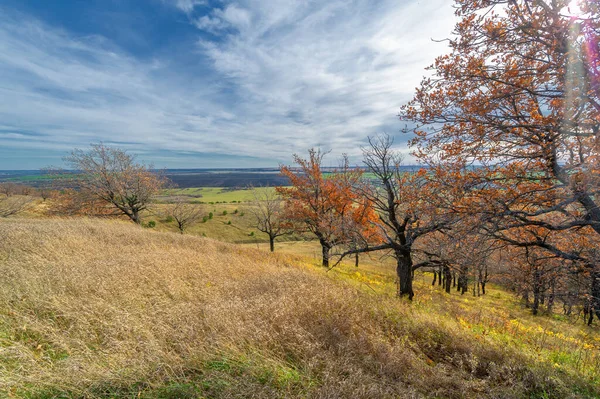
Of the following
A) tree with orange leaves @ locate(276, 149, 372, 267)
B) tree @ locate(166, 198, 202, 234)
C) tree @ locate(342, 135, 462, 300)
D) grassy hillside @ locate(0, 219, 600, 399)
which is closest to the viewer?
grassy hillside @ locate(0, 219, 600, 399)

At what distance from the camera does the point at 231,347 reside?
3.80 metres

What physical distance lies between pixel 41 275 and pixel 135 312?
3384 mm

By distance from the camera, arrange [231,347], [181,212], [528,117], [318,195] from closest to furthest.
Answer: [231,347] → [528,117] → [318,195] → [181,212]

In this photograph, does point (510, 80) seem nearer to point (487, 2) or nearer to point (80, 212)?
point (487, 2)

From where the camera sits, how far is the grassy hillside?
3.15 metres

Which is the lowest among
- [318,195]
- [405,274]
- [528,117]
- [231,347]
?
[405,274]

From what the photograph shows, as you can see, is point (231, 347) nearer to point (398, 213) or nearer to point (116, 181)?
point (398, 213)

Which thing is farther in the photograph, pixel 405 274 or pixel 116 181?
pixel 116 181

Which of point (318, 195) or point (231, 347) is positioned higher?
point (318, 195)

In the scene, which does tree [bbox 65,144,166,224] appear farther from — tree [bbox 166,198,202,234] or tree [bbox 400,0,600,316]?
tree [bbox 400,0,600,316]

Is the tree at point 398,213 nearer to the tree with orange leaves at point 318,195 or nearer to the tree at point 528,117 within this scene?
the tree at point 528,117

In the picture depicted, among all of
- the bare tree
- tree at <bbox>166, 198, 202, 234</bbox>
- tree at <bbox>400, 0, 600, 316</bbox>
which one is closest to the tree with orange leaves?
the bare tree

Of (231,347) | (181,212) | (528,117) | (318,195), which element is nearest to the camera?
(231,347)

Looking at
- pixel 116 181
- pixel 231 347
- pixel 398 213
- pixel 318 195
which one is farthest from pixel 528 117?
pixel 116 181
